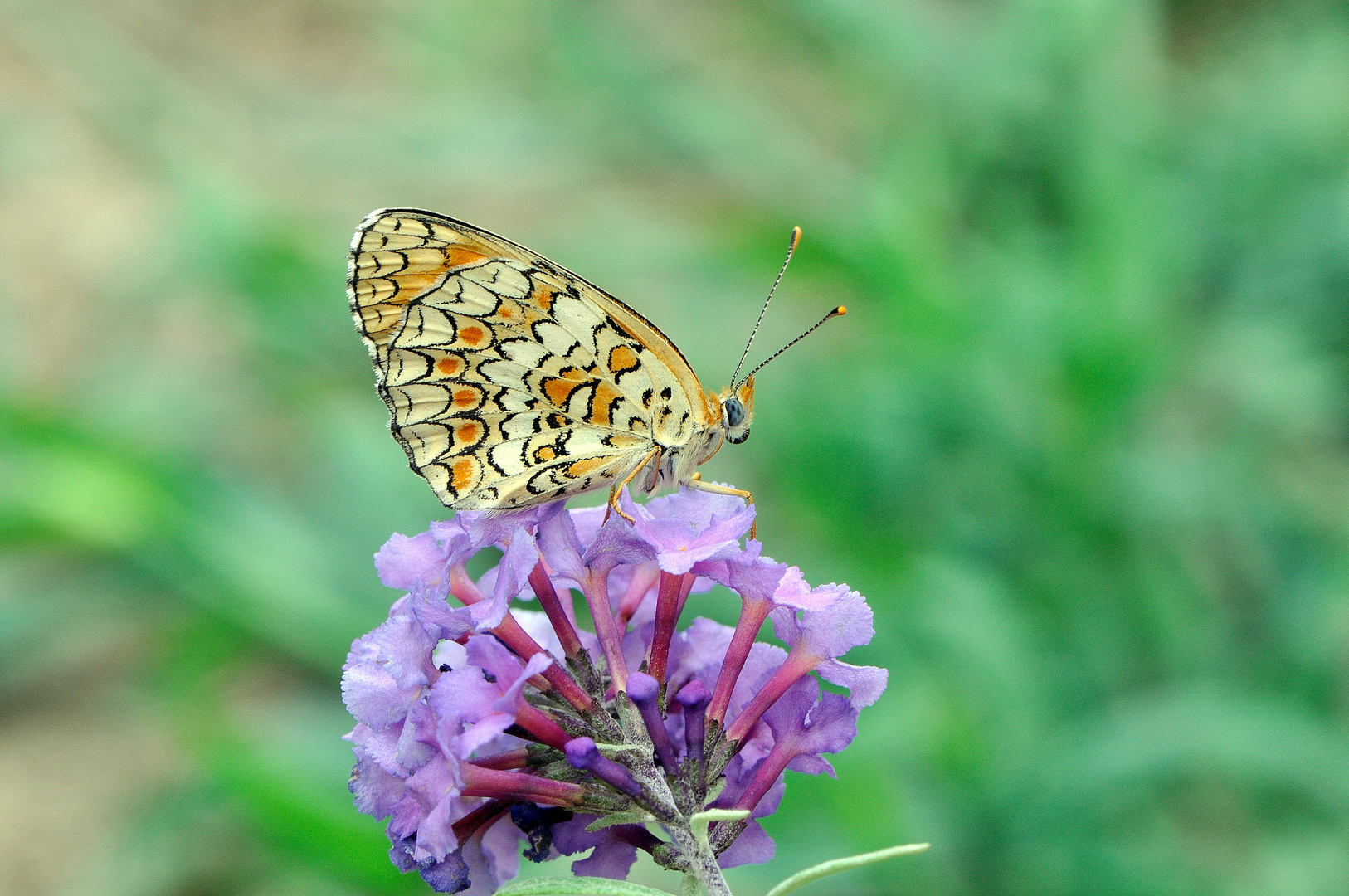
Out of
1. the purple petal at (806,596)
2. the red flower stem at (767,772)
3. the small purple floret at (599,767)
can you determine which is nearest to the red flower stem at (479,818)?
the small purple floret at (599,767)

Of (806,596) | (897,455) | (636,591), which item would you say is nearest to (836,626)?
(806,596)

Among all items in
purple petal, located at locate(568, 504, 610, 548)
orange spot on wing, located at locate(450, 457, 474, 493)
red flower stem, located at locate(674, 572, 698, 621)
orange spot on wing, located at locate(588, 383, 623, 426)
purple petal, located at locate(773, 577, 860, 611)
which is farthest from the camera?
orange spot on wing, located at locate(588, 383, 623, 426)

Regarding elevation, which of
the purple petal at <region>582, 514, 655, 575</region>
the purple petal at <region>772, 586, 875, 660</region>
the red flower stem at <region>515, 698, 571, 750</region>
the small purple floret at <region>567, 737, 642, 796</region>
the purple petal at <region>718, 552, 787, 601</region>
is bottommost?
the small purple floret at <region>567, 737, 642, 796</region>

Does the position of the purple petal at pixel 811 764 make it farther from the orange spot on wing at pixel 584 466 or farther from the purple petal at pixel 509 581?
the orange spot on wing at pixel 584 466

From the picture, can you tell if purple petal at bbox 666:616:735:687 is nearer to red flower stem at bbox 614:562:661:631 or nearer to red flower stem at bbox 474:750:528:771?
red flower stem at bbox 614:562:661:631

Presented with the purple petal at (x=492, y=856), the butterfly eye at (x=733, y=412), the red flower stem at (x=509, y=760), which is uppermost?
the butterfly eye at (x=733, y=412)

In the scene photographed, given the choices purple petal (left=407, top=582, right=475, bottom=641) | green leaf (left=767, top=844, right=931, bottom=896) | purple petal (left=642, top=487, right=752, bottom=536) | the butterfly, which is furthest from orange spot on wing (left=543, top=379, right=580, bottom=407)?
green leaf (left=767, top=844, right=931, bottom=896)

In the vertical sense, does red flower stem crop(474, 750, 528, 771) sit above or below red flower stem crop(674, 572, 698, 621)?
below

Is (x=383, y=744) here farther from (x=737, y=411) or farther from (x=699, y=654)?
(x=737, y=411)
